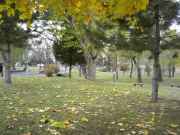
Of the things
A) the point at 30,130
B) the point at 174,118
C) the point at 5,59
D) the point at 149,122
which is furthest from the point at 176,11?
the point at 5,59

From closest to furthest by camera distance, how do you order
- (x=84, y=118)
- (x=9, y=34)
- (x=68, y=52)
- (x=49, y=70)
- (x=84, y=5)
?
(x=84, y=5) → (x=84, y=118) → (x=9, y=34) → (x=68, y=52) → (x=49, y=70)

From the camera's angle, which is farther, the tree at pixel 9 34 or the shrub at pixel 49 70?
the shrub at pixel 49 70

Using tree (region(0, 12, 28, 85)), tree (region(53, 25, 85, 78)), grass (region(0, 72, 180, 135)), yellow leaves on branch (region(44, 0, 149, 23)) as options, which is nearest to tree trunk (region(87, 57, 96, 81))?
tree (region(53, 25, 85, 78))

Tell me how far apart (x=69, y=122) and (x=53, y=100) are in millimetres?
3538

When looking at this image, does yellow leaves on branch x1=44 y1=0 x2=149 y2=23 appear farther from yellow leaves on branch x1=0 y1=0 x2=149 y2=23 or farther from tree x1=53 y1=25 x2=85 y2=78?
tree x1=53 y1=25 x2=85 y2=78

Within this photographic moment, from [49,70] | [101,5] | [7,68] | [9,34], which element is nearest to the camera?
[101,5]

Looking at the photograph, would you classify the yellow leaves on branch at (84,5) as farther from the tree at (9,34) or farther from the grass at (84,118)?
the tree at (9,34)

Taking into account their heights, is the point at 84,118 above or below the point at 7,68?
below

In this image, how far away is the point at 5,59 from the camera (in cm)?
A: 1805

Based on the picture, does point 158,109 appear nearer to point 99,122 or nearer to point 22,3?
point 99,122

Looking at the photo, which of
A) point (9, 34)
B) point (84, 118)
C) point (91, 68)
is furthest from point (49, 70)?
point (84, 118)

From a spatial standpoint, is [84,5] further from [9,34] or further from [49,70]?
[49,70]

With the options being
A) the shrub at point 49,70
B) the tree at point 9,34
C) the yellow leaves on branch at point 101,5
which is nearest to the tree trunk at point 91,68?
the shrub at point 49,70

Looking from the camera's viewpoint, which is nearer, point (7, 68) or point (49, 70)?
point (7, 68)
